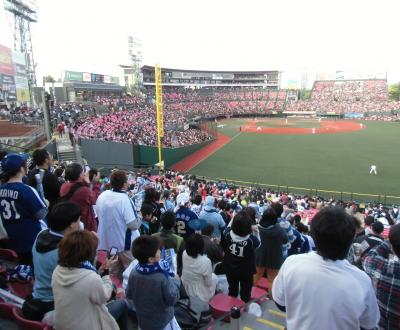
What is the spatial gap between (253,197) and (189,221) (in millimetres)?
10996

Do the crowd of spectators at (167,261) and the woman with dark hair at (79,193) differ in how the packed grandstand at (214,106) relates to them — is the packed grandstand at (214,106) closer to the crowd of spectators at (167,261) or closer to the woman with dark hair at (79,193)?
the woman with dark hair at (79,193)

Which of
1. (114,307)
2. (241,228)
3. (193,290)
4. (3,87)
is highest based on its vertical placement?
(3,87)

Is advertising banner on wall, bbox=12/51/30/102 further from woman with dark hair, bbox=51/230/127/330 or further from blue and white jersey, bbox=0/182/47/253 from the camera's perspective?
woman with dark hair, bbox=51/230/127/330

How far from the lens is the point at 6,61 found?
75.3ft

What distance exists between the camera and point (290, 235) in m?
5.45

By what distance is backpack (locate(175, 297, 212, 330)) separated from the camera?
400cm

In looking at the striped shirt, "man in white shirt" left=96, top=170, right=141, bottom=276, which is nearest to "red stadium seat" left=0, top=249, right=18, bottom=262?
"man in white shirt" left=96, top=170, right=141, bottom=276

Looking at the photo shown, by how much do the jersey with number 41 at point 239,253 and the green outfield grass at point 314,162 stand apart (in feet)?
54.8

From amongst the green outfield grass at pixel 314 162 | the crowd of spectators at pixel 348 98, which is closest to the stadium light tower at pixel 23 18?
the green outfield grass at pixel 314 162

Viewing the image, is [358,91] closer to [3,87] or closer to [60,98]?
[60,98]

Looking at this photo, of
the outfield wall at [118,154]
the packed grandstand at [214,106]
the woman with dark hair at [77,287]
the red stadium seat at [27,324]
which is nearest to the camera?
the woman with dark hair at [77,287]

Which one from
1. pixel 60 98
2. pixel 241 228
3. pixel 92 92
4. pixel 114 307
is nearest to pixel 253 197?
pixel 241 228

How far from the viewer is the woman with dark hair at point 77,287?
264 cm

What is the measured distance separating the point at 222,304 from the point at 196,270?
61cm
